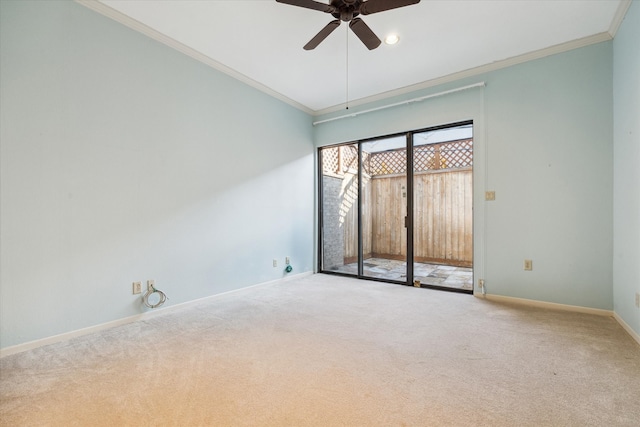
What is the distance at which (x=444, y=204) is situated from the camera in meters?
5.39

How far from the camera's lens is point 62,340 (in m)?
2.08

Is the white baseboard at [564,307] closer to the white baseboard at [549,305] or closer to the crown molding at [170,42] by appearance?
the white baseboard at [549,305]

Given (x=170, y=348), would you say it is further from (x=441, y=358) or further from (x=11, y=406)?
(x=441, y=358)

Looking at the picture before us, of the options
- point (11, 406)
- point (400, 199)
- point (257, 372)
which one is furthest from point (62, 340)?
point (400, 199)

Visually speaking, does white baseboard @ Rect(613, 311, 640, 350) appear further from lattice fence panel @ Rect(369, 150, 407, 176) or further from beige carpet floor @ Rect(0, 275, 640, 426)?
lattice fence panel @ Rect(369, 150, 407, 176)

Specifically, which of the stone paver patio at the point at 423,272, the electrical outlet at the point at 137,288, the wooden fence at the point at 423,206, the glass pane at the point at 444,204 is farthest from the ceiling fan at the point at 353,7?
the glass pane at the point at 444,204

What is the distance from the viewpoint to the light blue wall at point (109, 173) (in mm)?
1936

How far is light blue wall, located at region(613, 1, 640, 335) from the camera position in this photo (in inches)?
82.7

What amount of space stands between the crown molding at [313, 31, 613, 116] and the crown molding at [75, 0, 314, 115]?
4.59 feet

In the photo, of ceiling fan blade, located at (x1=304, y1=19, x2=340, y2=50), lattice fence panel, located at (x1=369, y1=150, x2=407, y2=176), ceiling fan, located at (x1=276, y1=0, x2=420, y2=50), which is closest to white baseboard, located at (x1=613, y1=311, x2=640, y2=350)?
ceiling fan, located at (x1=276, y1=0, x2=420, y2=50)

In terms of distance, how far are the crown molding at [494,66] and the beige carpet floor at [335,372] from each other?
8.52 feet

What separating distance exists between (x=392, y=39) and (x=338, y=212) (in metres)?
2.83

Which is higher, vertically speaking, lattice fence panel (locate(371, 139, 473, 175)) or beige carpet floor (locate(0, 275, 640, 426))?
lattice fence panel (locate(371, 139, 473, 175))

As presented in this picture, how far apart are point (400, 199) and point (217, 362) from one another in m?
4.55
